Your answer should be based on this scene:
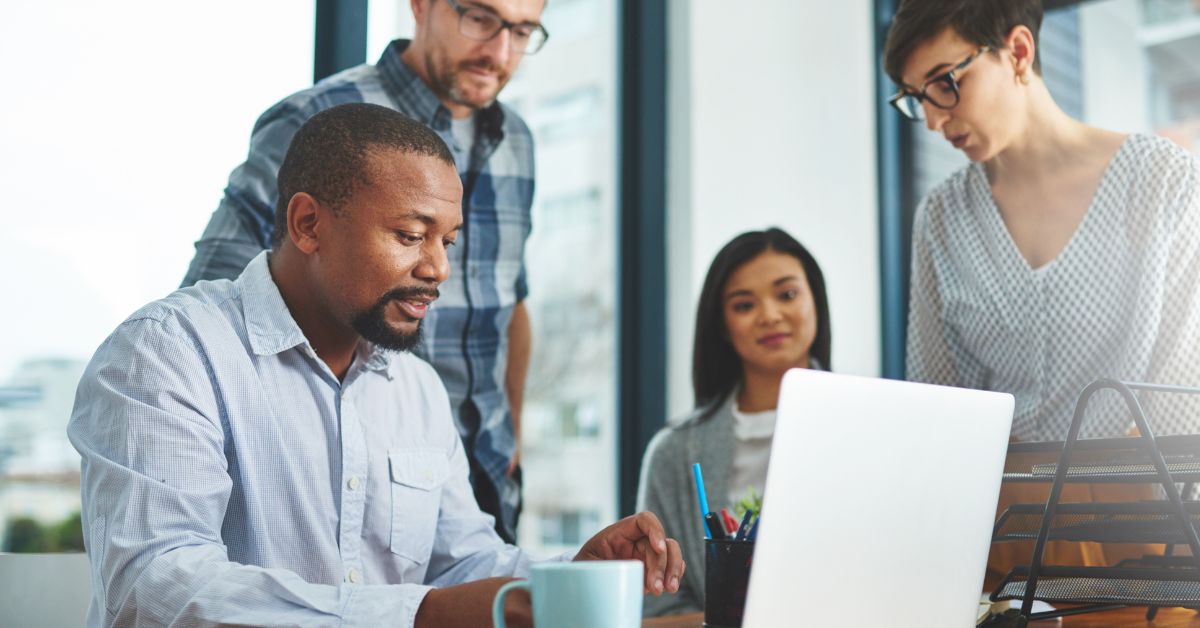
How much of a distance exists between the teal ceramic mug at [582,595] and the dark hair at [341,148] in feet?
2.41

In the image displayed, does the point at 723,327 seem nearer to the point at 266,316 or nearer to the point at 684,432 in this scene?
the point at 684,432

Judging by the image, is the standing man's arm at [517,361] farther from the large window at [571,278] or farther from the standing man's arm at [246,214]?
the standing man's arm at [246,214]

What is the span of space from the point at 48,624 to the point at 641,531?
1.00m

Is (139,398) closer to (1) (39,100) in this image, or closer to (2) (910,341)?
(1) (39,100)

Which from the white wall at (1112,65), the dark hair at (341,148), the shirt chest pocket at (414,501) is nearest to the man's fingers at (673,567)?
the shirt chest pocket at (414,501)

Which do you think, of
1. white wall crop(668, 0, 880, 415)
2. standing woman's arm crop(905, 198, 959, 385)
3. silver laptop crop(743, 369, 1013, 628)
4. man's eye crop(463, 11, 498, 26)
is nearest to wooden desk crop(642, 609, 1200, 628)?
silver laptop crop(743, 369, 1013, 628)

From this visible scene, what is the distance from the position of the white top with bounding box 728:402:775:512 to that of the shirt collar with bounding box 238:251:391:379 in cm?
109

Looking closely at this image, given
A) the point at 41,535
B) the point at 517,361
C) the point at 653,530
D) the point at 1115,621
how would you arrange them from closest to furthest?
the point at 653,530, the point at 1115,621, the point at 41,535, the point at 517,361

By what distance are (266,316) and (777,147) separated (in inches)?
78.0

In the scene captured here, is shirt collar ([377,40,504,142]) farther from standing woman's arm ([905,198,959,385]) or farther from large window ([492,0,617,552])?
standing woman's arm ([905,198,959,385])

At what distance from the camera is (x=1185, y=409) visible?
1.71m

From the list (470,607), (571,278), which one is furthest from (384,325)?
(571,278)

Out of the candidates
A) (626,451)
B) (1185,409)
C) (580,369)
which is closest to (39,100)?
(580,369)

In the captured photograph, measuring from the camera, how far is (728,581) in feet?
3.67
